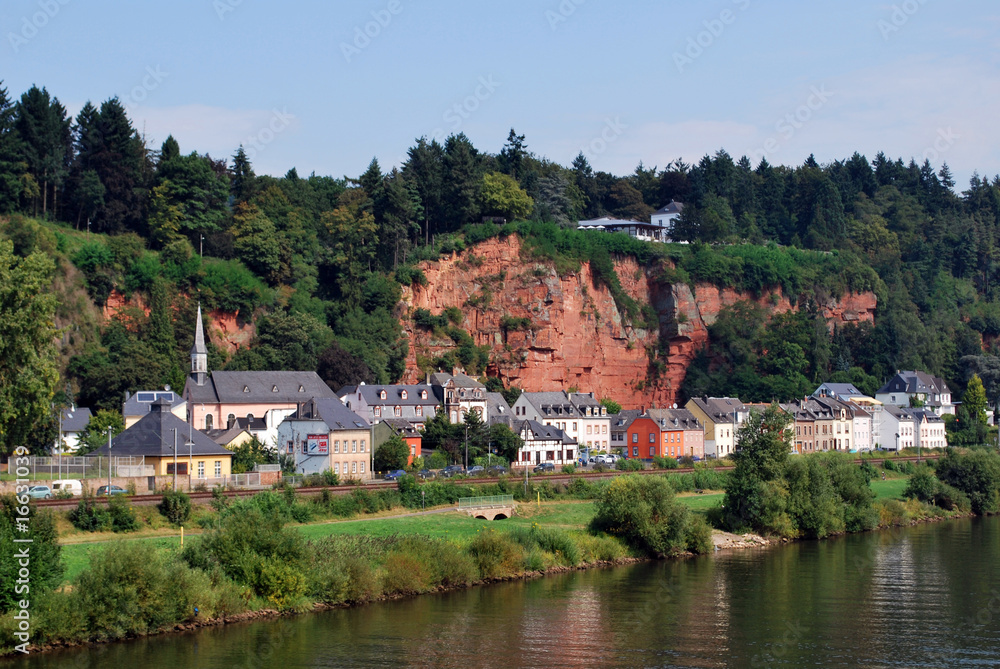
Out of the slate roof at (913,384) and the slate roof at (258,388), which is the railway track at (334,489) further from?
the slate roof at (913,384)

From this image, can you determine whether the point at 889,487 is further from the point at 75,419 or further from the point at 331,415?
the point at 75,419

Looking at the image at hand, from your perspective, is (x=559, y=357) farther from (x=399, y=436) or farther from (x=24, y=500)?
(x=24, y=500)

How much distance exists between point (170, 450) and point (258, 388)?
2813 cm

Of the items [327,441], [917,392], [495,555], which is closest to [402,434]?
[327,441]

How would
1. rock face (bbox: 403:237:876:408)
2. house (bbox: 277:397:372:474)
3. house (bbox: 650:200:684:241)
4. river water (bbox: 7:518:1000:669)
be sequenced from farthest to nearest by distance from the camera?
house (bbox: 650:200:684:241) < rock face (bbox: 403:237:876:408) < house (bbox: 277:397:372:474) < river water (bbox: 7:518:1000:669)

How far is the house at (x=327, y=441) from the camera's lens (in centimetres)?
6769

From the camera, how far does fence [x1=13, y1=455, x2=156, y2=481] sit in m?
50.4

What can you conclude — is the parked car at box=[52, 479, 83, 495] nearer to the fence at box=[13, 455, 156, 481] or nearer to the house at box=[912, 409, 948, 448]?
the fence at box=[13, 455, 156, 481]

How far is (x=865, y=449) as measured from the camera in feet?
349

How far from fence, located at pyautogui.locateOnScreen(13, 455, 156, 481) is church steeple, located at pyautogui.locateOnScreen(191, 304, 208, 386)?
97.1 feet

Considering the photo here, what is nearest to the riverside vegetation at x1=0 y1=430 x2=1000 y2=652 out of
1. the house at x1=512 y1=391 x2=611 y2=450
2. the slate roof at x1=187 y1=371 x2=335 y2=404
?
the house at x1=512 y1=391 x2=611 y2=450

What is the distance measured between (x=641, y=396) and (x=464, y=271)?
22.5m

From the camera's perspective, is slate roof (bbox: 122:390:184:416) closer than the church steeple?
Yes

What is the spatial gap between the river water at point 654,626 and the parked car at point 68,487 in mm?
15286
